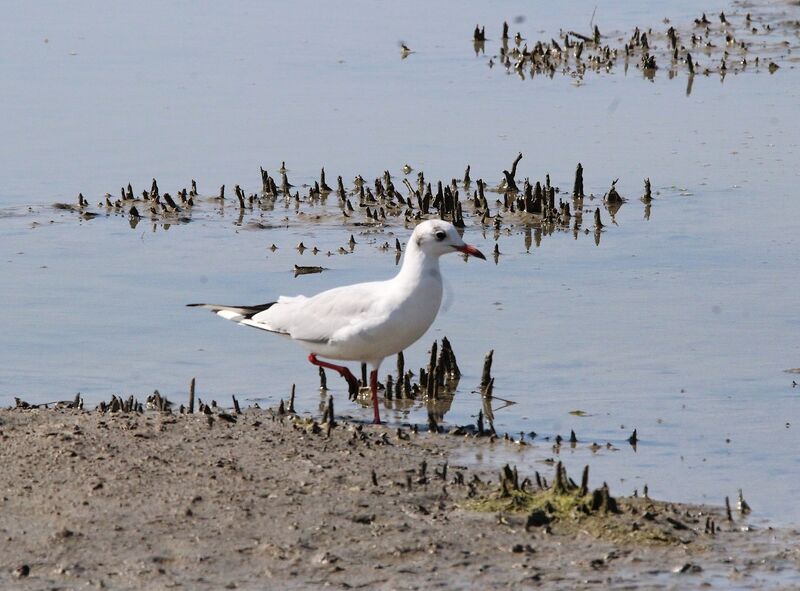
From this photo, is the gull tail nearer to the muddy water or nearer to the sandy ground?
the muddy water

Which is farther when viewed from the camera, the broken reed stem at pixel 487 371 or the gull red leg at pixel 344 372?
the broken reed stem at pixel 487 371

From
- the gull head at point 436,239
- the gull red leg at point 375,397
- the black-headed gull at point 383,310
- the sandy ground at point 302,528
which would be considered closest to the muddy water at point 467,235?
the gull red leg at point 375,397

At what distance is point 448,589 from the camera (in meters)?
7.02

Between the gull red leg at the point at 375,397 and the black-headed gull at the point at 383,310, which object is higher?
the black-headed gull at the point at 383,310

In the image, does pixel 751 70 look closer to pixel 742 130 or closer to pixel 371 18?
pixel 742 130

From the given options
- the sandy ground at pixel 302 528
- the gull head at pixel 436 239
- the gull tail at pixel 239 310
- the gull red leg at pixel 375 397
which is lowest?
the sandy ground at pixel 302 528

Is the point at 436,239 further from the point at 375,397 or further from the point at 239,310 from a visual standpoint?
the point at 239,310

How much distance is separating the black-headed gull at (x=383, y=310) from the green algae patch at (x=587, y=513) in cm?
169

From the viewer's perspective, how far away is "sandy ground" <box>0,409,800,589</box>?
714 centimetres

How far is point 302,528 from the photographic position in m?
7.60

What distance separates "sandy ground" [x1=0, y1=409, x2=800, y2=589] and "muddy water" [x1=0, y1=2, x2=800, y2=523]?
41.3 inches

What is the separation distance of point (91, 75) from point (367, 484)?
15297 mm

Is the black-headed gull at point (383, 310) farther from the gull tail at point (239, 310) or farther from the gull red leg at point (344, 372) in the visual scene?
the gull tail at point (239, 310)

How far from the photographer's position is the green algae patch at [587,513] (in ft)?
25.2
